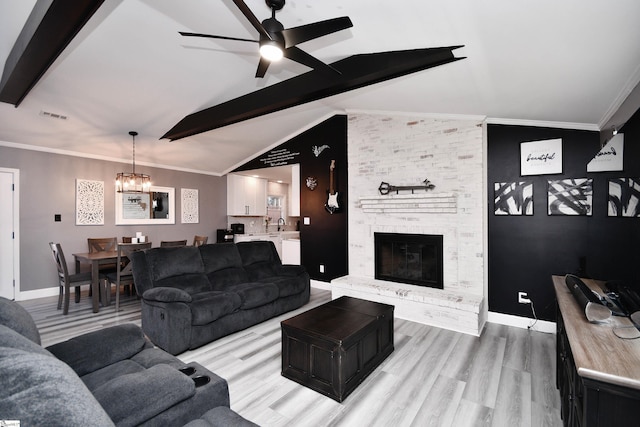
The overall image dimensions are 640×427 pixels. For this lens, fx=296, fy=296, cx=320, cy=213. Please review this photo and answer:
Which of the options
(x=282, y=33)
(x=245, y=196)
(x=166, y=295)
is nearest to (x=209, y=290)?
(x=166, y=295)

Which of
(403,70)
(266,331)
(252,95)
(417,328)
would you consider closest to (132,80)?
(252,95)

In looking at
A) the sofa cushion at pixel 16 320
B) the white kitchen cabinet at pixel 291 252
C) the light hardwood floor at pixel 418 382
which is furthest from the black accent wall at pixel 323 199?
the sofa cushion at pixel 16 320

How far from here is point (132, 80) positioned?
11.7 ft

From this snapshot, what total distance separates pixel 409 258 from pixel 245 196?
484 centimetres

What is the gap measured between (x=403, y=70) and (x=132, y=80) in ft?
10.3

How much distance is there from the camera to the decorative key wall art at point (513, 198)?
3588 millimetres

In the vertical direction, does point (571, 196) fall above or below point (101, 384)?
above

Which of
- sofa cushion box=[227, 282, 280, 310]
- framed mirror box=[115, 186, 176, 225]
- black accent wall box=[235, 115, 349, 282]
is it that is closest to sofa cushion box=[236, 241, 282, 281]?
sofa cushion box=[227, 282, 280, 310]

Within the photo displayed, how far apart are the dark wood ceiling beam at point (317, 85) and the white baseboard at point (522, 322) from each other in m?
3.14

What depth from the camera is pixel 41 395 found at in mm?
706

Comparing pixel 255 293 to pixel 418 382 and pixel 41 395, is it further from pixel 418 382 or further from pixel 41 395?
pixel 41 395

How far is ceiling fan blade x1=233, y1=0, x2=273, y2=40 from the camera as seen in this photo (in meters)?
1.69

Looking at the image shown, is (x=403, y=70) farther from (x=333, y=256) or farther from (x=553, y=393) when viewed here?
(x=333, y=256)

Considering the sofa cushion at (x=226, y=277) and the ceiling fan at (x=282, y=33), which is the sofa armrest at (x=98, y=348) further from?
the ceiling fan at (x=282, y=33)
